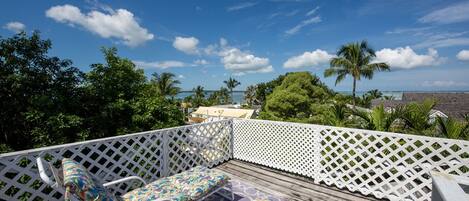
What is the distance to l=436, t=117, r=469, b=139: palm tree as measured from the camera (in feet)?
10.4

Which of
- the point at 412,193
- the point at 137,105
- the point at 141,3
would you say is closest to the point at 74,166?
the point at 137,105

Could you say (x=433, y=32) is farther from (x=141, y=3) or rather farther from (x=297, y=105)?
(x=141, y=3)

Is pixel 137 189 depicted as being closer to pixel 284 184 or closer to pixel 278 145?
pixel 284 184

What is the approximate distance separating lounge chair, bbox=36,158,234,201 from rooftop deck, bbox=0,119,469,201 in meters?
0.51

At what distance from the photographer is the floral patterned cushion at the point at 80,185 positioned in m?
1.78

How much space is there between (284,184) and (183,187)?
188 centimetres

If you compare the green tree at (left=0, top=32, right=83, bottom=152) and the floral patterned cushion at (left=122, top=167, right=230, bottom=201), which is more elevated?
the green tree at (left=0, top=32, right=83, bottom=152)

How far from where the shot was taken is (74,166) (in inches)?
79.3

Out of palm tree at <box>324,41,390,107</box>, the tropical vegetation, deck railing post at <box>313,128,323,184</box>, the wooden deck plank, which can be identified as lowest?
the wooden deck plank

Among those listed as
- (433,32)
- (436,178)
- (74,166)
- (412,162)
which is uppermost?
(433,32)

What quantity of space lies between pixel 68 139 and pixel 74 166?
316 centimetres

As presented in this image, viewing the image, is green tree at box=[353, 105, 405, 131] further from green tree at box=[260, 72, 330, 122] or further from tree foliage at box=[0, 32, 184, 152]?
green tree at box=[260, 72, 330, 122]

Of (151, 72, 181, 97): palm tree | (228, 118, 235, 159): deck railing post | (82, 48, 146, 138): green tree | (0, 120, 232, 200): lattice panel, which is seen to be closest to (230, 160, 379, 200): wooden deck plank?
(228, 118, 235, 159): deck railing post

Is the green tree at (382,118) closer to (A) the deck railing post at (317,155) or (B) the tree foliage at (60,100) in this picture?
(A) the deck railing post at (317,155)
